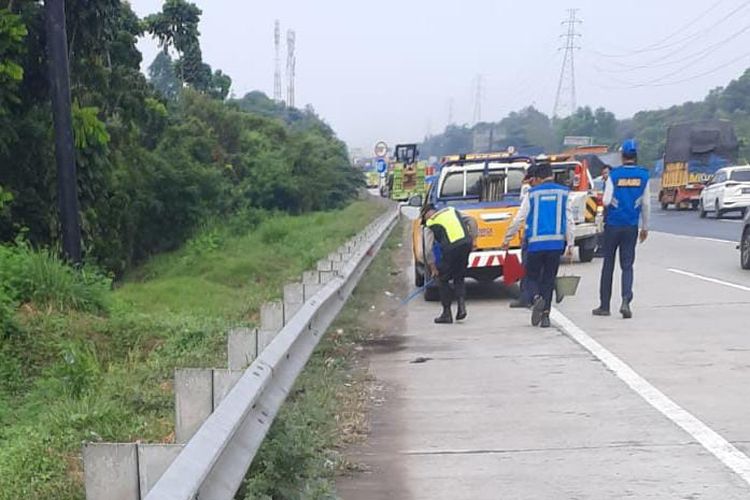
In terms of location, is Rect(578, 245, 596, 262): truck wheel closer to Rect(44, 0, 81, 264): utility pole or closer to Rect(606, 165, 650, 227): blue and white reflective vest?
Rect(606, 165, 650, 227): blue and white reflective vest

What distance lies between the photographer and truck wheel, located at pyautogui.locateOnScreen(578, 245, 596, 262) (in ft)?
61.9

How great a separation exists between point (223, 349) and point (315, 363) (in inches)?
36.5

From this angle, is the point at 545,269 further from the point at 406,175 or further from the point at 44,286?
the point at 406,175

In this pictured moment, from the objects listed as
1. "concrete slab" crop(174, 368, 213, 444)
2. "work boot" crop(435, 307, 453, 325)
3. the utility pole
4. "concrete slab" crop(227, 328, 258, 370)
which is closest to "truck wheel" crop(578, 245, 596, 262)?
"work boot" crop(435, 307, 453, 325)

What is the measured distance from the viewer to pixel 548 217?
34.5 ft

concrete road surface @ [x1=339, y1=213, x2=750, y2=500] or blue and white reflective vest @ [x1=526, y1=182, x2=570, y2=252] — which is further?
blue and white reflective vest @ [x1=526, y1=182, x2=570, y2=252]

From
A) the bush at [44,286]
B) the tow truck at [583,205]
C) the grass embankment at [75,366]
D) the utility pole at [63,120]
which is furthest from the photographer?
the tow truck at [583,205]

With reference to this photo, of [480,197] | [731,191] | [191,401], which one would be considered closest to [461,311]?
[480,197]

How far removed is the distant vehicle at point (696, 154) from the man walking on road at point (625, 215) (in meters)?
31.8

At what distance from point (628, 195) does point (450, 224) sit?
2.14 m

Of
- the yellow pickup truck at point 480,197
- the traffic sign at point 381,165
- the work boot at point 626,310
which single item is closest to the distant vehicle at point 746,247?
the yellow pickup truck at point 480,197

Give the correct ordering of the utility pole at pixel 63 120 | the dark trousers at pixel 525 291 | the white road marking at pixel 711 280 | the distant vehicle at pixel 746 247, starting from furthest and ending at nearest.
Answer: the distant vehicle at pixel 746 247
the white road marking at pixel 711 280
the utility pole at pixel 63 120
the dark trousers at pixel 525 291

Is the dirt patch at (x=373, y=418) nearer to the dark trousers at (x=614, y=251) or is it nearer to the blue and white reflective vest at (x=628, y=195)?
the dark trousers at (x=614, y=251)

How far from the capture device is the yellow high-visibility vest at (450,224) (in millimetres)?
10961
